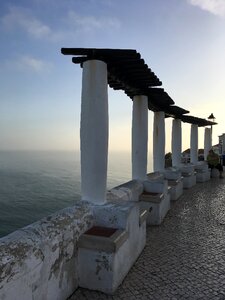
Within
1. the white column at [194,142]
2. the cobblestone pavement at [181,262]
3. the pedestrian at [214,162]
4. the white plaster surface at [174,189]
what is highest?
the white column at [194,142]

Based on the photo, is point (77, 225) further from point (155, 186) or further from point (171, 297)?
point (155, 186)

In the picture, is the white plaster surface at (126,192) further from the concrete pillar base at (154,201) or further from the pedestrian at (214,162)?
the pedestrian at (214,162)

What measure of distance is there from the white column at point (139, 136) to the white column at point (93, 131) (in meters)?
3.25

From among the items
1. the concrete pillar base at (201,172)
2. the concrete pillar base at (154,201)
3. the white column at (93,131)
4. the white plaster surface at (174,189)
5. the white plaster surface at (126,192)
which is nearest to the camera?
the white column at (93,131)

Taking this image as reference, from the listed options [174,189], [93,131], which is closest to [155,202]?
[93,131]

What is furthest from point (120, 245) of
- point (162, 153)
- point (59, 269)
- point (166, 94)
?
point (162, 153)

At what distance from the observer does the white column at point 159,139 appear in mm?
11891

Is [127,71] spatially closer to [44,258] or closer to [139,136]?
[139,136]

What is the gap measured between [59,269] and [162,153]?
8.73 meters

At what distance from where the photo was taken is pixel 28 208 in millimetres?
37156

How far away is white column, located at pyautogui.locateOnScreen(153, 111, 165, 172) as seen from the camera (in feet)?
39.0

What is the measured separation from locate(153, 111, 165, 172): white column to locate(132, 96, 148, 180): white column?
321cm

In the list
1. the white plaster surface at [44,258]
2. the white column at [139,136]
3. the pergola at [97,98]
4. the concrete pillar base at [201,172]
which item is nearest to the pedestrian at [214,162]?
the concrete pillar base at [201,172]

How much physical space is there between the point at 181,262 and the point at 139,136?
410cm
